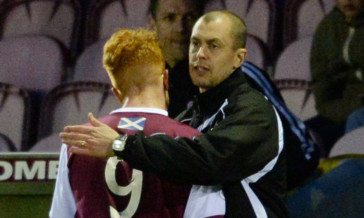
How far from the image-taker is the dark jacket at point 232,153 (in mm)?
2436

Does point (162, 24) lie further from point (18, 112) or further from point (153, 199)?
point (153, 199)

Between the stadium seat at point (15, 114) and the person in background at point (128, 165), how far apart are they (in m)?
2.04

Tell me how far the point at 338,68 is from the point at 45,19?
1.77 m

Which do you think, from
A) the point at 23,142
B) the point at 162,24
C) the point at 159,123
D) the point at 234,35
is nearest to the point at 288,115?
the point at 234,35

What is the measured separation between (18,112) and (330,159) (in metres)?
1.90

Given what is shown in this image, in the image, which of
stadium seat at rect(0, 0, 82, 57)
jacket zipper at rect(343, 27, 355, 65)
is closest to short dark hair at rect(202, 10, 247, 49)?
jacket zipper at rect(343, 27, 355, 65)

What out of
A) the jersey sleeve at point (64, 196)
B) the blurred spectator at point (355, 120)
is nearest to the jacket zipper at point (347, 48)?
the blurred spectator at point (355, 120)

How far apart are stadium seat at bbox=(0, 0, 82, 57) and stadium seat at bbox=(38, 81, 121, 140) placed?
614 millimetres

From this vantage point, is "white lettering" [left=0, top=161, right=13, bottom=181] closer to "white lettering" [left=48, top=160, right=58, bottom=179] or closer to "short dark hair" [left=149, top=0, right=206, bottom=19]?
"white lettering" [left=48, top=160, right=58, bottom=179]

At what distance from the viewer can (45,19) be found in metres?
5.34

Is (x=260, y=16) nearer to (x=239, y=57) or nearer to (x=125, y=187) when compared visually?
(x=239, y=57)

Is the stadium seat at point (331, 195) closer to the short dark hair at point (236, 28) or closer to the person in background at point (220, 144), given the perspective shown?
the person in background at point (220, 144)

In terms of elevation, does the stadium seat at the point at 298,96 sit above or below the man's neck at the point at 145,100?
below

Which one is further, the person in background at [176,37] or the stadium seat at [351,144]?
the person in background at [176,37]
